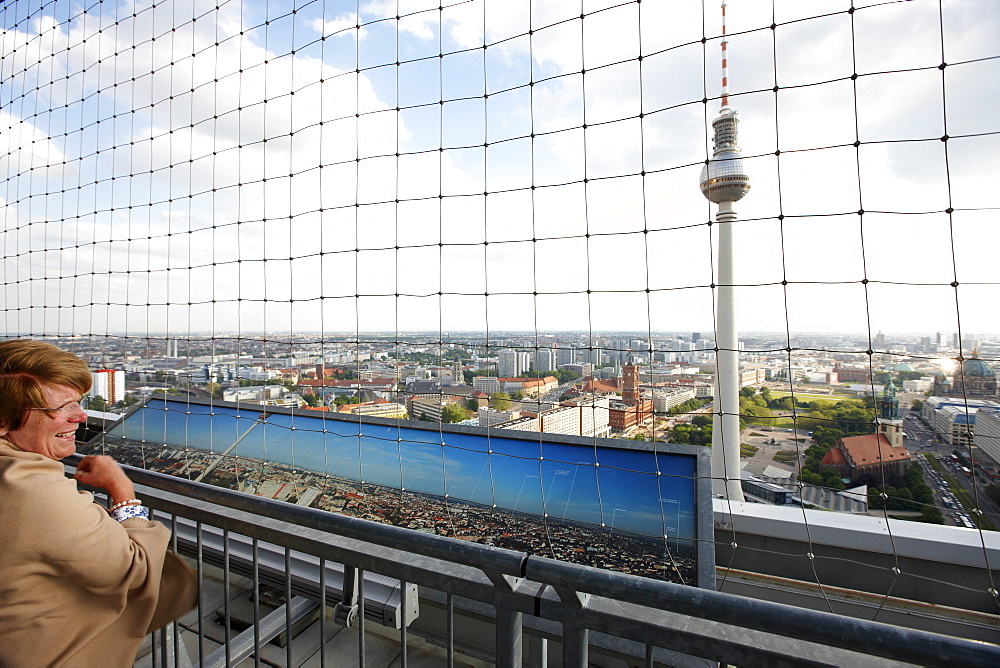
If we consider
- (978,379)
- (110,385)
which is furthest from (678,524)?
(110,385)

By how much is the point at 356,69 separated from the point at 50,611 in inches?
88.0

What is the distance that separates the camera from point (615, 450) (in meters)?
1.67

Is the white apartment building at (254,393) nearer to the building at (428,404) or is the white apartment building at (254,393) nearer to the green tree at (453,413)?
the building at (428,404)

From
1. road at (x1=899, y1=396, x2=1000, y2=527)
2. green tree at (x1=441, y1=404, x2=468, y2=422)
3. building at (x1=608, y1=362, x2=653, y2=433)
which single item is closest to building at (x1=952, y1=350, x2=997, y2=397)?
road at (x1=899, y1=396, x2=1000, y2=527)

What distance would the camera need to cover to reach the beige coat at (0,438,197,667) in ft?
2.08

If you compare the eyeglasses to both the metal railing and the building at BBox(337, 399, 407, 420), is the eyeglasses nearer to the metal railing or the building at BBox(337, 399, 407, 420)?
the metal railing

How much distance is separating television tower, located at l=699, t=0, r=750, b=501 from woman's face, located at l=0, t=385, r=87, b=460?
1.51 metres

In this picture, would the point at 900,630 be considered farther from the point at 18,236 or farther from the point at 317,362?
the point at 18,236

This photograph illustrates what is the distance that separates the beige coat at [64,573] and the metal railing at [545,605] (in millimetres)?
210

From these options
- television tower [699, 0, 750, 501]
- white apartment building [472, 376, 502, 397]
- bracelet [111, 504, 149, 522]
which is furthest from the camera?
white apartment building [472, 376, 502, 397]

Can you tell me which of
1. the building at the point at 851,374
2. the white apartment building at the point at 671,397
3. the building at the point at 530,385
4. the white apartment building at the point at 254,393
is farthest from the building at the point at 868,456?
the white apartment building at the point at 254,393

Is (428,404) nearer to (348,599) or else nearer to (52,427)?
(348,599)

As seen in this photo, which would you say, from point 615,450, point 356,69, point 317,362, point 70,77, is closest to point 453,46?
point 356,69

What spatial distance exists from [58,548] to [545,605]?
675mm
